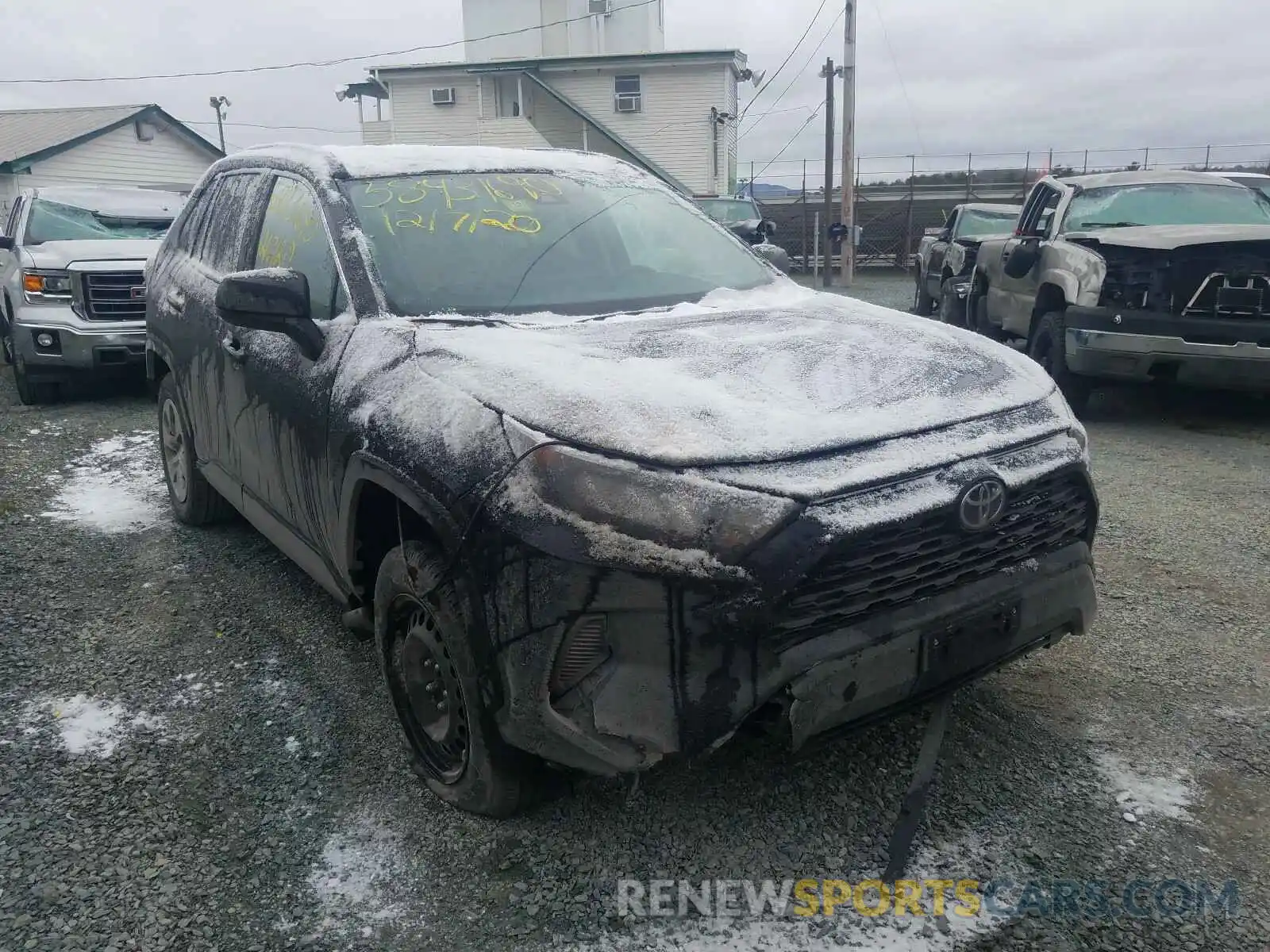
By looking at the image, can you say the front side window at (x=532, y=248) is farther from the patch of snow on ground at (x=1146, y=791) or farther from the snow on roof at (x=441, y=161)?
the patch of snow on ground at (x=1146, y=791)

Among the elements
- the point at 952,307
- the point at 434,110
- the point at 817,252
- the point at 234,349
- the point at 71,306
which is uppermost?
the point at 434,110

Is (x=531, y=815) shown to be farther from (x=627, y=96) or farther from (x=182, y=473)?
(x=627, y=96)

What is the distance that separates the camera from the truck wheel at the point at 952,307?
11.6 meters

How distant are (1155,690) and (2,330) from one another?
1039cm

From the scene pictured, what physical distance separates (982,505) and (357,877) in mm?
1740

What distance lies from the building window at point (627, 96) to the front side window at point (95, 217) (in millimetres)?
24570

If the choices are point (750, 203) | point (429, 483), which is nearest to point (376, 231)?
point (429, 483)

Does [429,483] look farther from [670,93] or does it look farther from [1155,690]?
[670,93]

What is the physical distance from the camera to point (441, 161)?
3752mm

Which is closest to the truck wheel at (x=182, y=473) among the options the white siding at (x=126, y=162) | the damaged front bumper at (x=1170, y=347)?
the damaged front bumper at (x=1170, y=347)

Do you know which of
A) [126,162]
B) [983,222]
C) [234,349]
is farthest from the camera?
[126,162]

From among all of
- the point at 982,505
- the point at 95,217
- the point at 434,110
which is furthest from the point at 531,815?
the point at 434,110

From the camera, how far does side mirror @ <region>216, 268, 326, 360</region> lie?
9.66 feet

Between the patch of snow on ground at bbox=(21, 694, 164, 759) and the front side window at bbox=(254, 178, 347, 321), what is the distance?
1409mm
